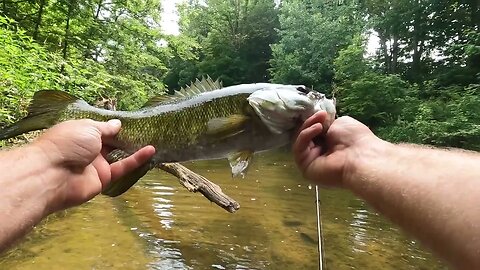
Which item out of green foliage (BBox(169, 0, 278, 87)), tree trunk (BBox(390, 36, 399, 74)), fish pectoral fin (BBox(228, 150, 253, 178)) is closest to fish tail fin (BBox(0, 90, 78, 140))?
fish pectoral fin (BBox(228, 150, 253, 178))

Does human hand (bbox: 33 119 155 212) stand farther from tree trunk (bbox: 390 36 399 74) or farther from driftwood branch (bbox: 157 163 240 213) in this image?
tree trunk (bbox: 390 36 399 74)

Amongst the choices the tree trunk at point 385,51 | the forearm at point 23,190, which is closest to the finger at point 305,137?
the forearm at point 23,190

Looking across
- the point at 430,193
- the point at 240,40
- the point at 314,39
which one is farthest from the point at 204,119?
the point at 240,40

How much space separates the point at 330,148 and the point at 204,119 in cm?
70

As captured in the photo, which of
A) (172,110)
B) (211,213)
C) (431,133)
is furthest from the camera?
(431,133)

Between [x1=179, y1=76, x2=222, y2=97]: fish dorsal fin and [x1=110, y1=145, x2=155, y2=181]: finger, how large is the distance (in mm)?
374

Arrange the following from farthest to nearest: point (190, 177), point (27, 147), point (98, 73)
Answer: point (98, 73)
point (190, 177)
point (27, 147)

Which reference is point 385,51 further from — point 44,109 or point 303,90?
point 44,109

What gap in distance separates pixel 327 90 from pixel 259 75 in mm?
12341

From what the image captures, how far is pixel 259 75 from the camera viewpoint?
42.4 metres

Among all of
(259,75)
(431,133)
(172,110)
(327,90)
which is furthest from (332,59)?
(172,110)

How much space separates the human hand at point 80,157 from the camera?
2.25 m

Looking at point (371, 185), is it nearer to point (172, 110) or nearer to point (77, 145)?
point (172, 110)

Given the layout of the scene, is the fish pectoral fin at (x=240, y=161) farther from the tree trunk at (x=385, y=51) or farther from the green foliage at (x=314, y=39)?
the green foliage at (x=314, y=39)
